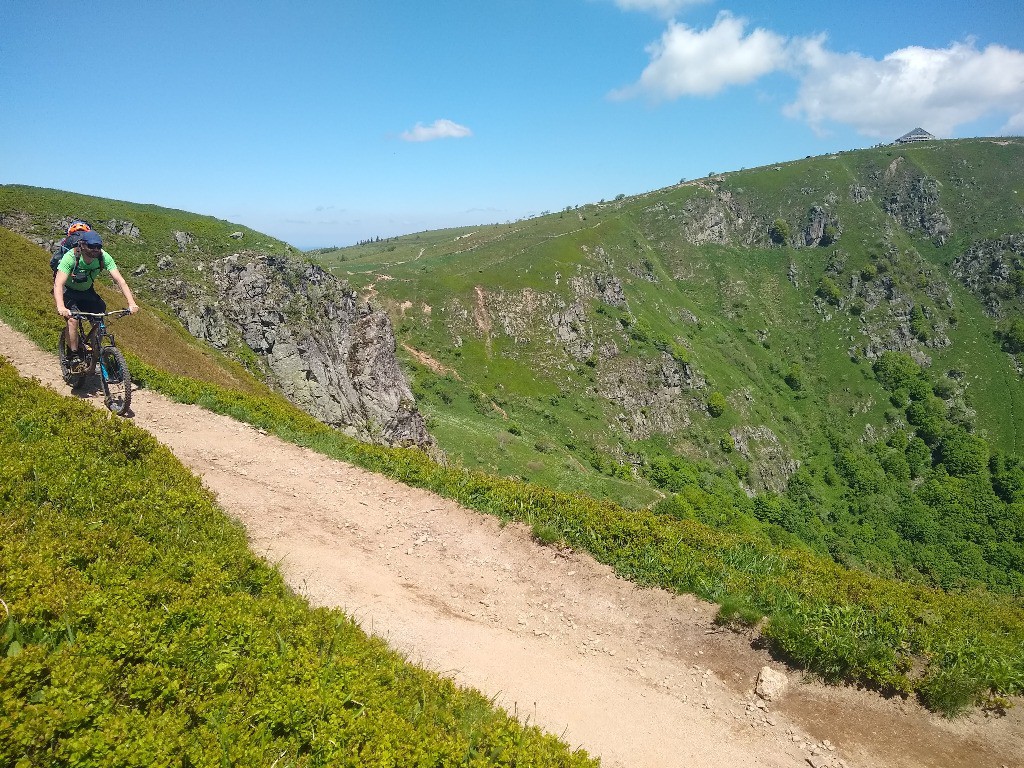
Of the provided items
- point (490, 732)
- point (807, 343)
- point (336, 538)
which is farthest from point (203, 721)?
point (807, 343)

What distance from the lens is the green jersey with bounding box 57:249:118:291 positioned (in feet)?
39.2

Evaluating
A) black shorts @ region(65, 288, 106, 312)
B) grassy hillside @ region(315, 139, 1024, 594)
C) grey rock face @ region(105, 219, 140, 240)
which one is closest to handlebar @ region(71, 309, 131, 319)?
black shorts @ region(65, 288, 106, 312)

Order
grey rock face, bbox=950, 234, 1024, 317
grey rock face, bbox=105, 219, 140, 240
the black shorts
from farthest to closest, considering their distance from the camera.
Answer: grey rock face, bbox=950, 234, 1024, 317, grey rock face, bbox=105, 219, 140, 240, the black shorts

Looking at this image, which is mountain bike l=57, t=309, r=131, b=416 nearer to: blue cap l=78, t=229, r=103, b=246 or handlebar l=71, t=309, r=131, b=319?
handlebar l=71, t=309, r=131, b=319

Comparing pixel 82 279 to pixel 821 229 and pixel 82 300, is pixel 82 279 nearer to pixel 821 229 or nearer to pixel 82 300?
pixel 82 300

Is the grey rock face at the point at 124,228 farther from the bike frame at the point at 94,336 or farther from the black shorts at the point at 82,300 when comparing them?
the black shorts at the point at 82,300

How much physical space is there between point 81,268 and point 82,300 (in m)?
1.24

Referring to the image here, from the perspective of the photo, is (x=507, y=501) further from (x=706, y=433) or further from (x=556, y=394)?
(x=706, y=433)

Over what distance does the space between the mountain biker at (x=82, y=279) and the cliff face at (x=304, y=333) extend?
97.4 ft

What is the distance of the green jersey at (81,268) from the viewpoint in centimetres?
1195

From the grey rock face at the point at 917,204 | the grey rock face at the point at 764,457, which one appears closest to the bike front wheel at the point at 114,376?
the grey rock face at the point at 764,457

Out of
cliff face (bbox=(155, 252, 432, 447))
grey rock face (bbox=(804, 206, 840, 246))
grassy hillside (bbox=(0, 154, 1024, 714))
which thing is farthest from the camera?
grey rock face (bbox=(804, 206, 840, 246))

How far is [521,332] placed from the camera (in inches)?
3868

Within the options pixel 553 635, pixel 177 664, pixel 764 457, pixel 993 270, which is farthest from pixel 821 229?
pixel 177 664
